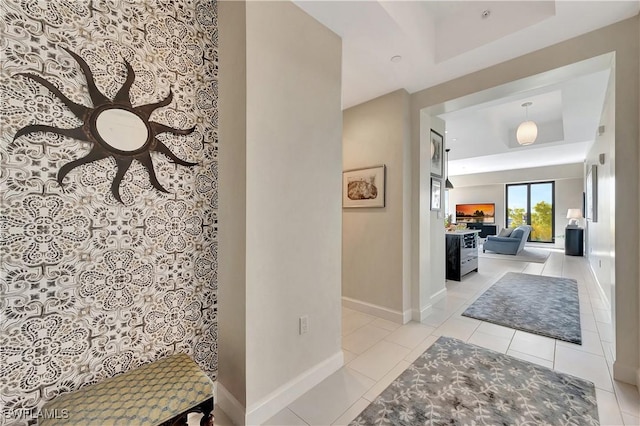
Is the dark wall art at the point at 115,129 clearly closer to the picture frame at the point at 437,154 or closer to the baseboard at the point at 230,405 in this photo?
the baseboard at the point at 230,405

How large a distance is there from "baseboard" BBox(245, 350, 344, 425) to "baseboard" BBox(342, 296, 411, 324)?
1095mm

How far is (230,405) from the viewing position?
1.64 meters

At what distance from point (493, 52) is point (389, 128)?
1137 mm

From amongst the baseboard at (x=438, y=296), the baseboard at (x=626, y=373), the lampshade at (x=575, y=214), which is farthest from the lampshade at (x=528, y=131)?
the lampshade at (x=575, y=214)

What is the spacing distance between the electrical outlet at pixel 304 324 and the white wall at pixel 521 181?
1055 cm

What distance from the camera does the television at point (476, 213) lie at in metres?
10.7

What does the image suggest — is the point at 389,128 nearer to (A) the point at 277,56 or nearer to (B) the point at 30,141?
(A) the point at 277,56

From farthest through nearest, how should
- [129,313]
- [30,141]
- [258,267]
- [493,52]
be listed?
[493,52] → [258,267] → [129,313] → [30,141]

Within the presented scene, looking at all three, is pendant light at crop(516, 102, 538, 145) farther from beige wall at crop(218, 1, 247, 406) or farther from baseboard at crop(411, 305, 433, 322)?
beige wall at crop(218, 1, 247, 406)

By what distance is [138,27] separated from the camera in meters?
1.50

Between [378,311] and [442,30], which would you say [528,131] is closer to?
[442,30]

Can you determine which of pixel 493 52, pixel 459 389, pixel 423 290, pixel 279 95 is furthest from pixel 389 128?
pixel 459 389

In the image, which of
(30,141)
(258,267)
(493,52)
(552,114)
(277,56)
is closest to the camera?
(30,141)

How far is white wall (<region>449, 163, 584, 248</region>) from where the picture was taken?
882 cm
